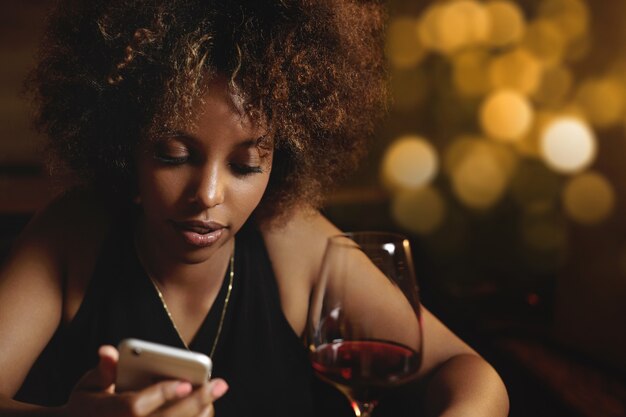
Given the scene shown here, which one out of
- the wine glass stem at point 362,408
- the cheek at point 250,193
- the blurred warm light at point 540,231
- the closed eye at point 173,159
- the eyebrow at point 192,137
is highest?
the eyebrow at point 192,137

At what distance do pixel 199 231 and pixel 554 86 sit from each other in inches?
130

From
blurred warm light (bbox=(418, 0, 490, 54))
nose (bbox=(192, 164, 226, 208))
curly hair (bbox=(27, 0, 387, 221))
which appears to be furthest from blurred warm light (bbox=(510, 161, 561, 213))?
nose (bbox=(192, 164, 226, 208))

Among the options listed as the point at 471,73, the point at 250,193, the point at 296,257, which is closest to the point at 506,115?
the point at 471,73

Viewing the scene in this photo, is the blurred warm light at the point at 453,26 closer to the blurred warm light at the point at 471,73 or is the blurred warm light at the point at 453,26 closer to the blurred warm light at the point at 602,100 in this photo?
the blurred warm light at the point at 471,73

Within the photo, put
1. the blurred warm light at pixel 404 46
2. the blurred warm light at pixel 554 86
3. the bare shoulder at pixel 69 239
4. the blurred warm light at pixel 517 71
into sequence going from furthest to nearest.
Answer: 1. the blurred warm light at pixel 404 46
2. the blurred warm light at pixel 517 71
3. the blurred warm light at pixel 554 86
4. the bare shoulder at pixel 69 239

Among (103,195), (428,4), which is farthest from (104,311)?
(428,4)

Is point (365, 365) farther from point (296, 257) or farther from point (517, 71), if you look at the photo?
point (517, 71)

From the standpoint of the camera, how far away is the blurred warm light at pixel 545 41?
12.4 feet

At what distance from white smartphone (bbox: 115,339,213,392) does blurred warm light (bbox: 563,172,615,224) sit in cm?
301

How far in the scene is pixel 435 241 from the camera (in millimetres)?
4691

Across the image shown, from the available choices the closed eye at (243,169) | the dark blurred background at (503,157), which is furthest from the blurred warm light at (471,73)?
the closed eye at (243,169)

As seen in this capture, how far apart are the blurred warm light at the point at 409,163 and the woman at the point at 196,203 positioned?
304 cm

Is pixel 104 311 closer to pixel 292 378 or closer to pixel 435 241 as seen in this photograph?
pixel 292 378

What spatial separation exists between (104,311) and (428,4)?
389 centimetres
